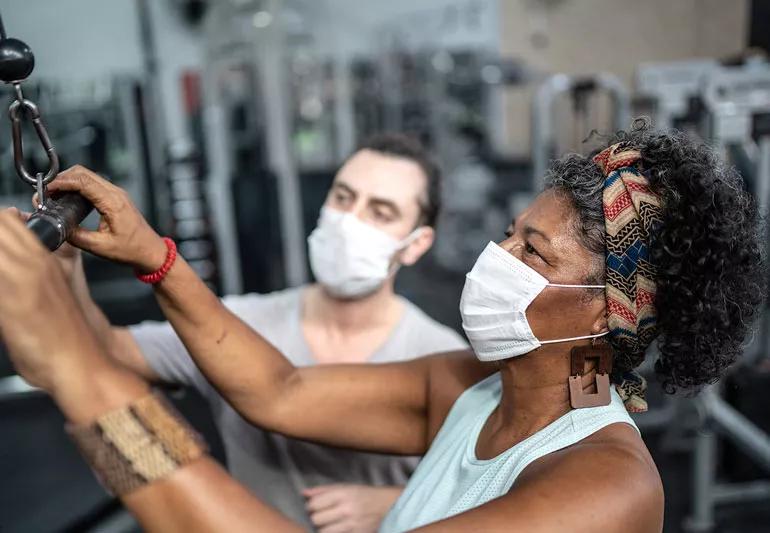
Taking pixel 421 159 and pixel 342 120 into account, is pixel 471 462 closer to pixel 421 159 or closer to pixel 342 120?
pixel 421 159

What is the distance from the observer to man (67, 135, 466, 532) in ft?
5.45

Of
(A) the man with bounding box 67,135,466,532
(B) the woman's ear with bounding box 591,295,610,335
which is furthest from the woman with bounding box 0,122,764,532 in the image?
(A) the man with bounding box 67,135,466,532

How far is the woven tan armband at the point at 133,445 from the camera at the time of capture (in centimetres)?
71

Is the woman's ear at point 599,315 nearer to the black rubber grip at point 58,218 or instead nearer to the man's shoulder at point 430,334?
the man's shoulder at point 430,334

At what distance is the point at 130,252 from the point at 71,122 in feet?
18.7

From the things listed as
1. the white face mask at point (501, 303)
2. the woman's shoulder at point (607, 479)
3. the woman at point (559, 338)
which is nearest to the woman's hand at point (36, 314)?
the woman at point (559, 338)

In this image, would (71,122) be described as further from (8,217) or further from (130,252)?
(8,217)

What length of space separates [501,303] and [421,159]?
2.83 feet

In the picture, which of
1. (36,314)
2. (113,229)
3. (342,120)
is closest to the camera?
(36,314)

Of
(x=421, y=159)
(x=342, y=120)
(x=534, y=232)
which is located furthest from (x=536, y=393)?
(x=342, y=120)

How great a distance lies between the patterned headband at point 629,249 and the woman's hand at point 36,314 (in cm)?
78

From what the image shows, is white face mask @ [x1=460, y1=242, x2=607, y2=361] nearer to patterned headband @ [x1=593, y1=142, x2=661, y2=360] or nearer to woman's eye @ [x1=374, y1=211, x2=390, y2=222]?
patterned headband @ [x1=593, y1=142, x2=661, y2=360]

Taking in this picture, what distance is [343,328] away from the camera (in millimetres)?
1805

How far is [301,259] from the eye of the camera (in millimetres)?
4504
